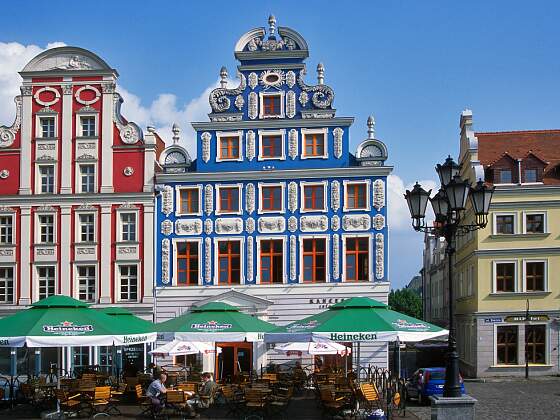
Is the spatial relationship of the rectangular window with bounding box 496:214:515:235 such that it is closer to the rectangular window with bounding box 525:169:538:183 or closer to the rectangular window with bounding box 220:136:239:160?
the rectangular window with bounding box 525:169:538:183

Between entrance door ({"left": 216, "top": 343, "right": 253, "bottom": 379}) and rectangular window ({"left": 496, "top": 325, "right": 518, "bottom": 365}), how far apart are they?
1373 centimetres

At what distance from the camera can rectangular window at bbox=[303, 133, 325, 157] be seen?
40.6m

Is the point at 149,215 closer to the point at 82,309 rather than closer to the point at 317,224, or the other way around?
the point at 317,224

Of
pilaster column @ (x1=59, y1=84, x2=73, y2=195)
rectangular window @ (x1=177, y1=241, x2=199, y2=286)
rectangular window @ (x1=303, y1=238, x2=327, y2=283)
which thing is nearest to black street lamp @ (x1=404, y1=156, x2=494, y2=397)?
rectangular window @ (x1=303, y1=238, x2=327, y2=283)

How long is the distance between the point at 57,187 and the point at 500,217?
2202 centimetres

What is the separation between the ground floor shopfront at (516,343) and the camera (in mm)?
45125

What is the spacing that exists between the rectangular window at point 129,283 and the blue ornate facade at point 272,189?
1147 millimetres

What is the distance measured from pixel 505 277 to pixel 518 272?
0.73 meters

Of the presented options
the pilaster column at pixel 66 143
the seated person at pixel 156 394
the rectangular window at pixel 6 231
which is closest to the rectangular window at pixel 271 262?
the pilaster column at pixel 66 143

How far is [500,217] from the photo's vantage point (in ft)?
151

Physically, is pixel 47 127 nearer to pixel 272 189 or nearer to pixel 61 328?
pixel 272 189

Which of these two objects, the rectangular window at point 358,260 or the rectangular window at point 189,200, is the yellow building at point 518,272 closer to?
the rectangular window at point 358,260

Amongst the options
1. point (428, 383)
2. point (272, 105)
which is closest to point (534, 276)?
point (272, 105)

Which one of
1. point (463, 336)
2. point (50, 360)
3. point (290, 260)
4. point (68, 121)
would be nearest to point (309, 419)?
point (290, 260)
